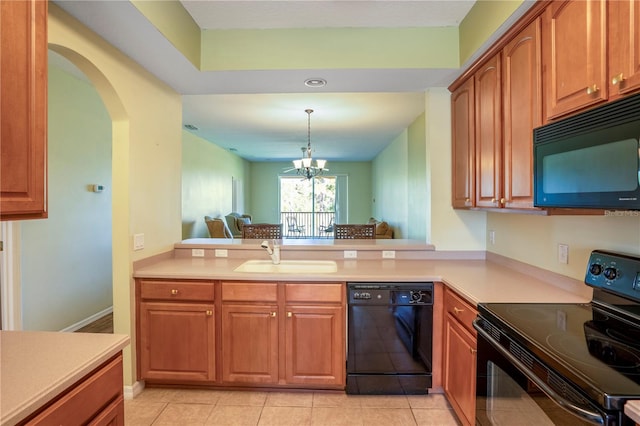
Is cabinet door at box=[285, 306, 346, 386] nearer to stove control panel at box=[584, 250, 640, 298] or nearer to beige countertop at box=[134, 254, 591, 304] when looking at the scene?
beige countertop at box=[134, 254, 591, 304]

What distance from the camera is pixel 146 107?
7.97 ft

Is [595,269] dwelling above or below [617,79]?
below

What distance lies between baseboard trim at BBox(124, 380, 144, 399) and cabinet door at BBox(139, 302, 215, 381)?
0.26 feet

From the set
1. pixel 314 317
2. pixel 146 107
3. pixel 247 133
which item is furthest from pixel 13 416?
pixel 247 133

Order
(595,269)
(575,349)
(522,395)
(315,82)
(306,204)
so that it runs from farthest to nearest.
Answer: (306,204)
(315,82)
(595,269)
(522,395)
(575,349)

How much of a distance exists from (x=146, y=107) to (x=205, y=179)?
448cm

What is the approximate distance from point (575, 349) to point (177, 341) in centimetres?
225

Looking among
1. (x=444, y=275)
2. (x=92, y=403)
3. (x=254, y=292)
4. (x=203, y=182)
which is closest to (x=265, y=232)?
(x=254, y=292)

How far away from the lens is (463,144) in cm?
247

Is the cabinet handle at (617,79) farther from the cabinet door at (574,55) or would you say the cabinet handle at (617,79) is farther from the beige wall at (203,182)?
the beige wall at (203,182)

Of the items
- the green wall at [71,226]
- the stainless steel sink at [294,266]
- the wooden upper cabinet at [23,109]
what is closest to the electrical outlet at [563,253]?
the stainless steel sink at [294,266]

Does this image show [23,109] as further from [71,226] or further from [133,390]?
[71,226]

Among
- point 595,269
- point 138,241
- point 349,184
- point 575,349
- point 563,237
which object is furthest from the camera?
point 349,184

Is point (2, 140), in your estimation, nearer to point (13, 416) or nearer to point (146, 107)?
point (13, 416)
